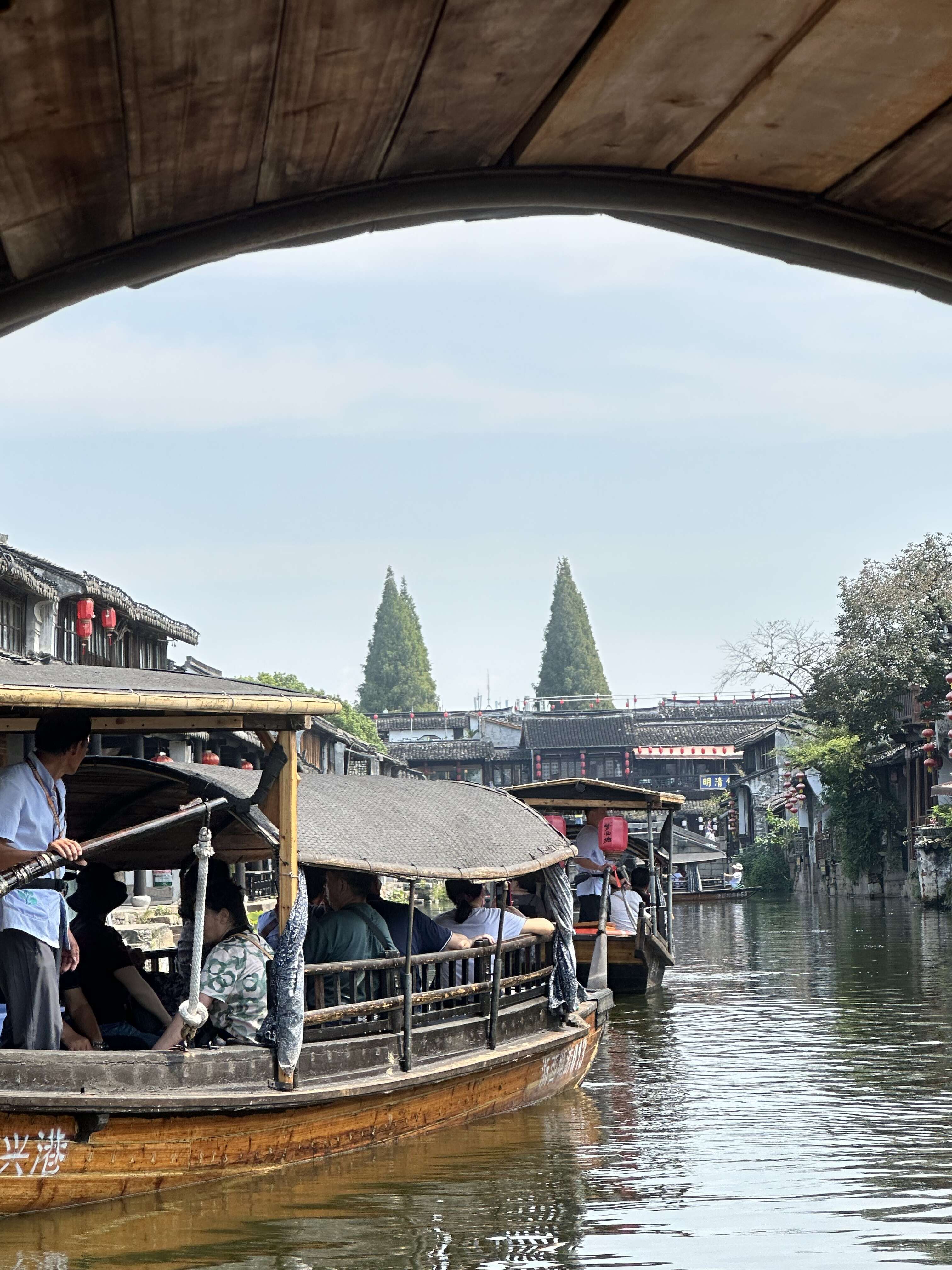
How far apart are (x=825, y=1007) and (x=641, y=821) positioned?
33.2m

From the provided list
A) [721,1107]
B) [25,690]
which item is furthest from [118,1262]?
[721,1107]

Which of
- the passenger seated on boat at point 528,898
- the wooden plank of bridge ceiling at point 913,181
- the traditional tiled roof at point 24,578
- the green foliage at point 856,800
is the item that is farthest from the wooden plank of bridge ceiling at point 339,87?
the green foliage at point 856,800

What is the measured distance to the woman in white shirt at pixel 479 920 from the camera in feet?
29.3

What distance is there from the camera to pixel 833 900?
3756 centimetres

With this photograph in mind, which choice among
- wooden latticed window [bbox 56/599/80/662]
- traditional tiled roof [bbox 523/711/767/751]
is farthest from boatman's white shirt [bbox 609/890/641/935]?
traditional tiled roof [bbox 523/711/767/751]

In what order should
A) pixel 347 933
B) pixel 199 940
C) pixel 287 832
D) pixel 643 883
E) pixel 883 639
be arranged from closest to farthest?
1. pixel 199 940
2. pixel 287 832
3. pixel 347 933
4. pixel 643 883
5. pixel 883 639

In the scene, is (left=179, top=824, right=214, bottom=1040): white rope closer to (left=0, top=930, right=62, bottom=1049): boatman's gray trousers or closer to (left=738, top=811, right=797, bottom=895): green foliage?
(left=0, top=930, right=62, bottom=1049): boatman's gray trousers

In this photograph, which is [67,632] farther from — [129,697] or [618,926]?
[129,697]

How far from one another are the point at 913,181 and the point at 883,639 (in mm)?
34118

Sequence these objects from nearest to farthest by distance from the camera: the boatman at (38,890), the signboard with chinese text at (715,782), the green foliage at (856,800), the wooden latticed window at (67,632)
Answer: the boatman at (38,890)
the wooden latticed window at (67,632)
the green foliage at (856,800)
the signboard with chinese text at (715,782)

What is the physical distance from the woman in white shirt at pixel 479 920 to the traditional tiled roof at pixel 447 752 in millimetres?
47805

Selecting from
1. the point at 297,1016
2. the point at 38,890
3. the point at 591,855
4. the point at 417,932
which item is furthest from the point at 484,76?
the point at 591,855

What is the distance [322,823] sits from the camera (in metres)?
6.71

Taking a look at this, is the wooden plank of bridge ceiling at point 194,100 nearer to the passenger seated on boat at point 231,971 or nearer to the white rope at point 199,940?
the white rope at point 199,940
